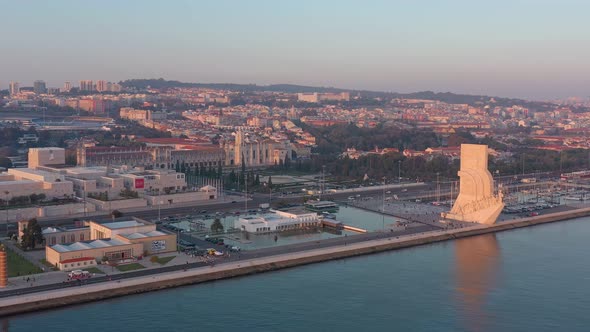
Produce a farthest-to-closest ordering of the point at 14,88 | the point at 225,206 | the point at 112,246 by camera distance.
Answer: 1. the point at 14,88
2. the point at 225,206
3. the point at 112,246

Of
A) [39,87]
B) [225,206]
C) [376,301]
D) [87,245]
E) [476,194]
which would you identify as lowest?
[376,301]

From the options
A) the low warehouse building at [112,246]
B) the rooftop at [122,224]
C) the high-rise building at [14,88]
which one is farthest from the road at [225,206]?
the high-rise building at [14,88]

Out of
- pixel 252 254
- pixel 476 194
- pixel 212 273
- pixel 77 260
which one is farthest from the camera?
pixel 476 194

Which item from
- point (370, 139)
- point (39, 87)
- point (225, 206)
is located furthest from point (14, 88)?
point (225, 206)

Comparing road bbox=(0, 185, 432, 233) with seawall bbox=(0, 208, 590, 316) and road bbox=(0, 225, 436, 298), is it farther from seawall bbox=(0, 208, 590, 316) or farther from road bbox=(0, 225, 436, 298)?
seawall bbox=(0, 208, 590, 316)

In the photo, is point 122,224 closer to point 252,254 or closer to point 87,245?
point 87,245

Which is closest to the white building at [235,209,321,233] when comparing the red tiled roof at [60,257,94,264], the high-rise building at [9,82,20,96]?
the red tiled roof at [60,257,94,264]

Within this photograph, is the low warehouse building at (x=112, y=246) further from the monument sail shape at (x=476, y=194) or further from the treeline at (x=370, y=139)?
the treeline at (x=370, y=139)
